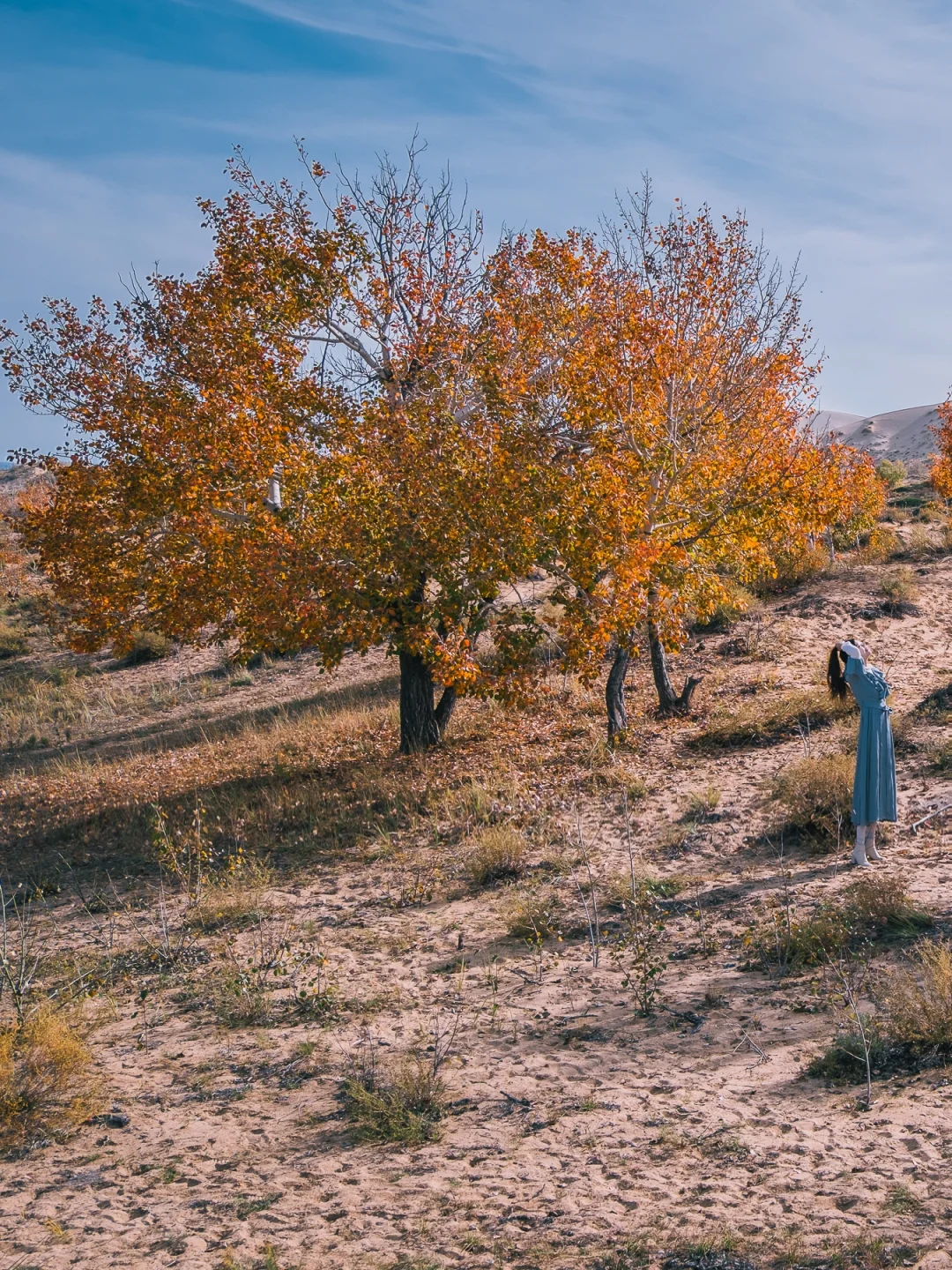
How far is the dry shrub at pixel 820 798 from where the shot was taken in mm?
8859

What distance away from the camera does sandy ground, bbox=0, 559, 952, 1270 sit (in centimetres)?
427

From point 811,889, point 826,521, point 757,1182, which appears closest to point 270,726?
point 826,521

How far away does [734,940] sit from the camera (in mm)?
7188

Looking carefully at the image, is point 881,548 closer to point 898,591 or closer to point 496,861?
point 898,591

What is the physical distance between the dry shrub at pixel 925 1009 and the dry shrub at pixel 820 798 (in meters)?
2.97

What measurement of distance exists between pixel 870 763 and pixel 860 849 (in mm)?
733

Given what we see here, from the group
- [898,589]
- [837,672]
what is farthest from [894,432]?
[837,672]

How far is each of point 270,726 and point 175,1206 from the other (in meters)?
12.0

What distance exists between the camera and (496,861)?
357 inches

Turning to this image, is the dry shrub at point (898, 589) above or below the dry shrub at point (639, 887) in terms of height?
above

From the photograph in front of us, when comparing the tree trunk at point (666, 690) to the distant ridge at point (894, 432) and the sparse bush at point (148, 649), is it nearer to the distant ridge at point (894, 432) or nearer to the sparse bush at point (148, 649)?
Result: the sparse bush at point (148, 649)

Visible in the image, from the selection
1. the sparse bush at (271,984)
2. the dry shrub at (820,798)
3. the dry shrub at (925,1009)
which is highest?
the dry shrub at (820,798)

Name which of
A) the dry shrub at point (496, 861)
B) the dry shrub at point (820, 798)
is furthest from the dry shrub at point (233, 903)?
the dry shrub at point (820, 798)

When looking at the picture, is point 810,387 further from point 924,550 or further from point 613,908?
point 924,550
